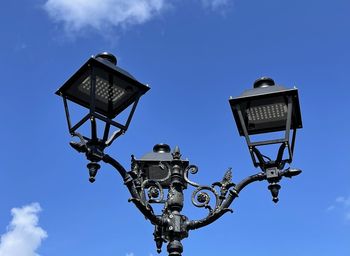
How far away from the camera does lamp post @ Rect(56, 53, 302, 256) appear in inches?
220

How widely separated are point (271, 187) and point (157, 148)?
219 centimetres

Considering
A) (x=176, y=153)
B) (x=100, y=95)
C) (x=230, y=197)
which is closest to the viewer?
(x=100, y=95)

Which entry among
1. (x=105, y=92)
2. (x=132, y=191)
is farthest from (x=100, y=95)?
(x=132, y=191)

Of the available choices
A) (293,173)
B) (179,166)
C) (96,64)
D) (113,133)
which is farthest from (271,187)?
(96,64)

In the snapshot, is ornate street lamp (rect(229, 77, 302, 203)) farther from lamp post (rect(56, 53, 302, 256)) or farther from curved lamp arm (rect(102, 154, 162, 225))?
curved lamp arm (rect(102, 154, 162, 225))

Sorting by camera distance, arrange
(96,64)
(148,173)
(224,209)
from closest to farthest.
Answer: (96,64)
(224,209)
(148,173)

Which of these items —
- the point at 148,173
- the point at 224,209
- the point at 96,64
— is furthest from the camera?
the point at 148,173

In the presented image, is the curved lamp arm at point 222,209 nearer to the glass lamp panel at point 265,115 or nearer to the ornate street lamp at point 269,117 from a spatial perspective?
the ornate street lamp at point 269,117

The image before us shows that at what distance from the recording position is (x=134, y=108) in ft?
19.2

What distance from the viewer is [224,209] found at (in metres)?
5.89

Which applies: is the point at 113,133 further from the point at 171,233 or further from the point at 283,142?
the point at 283,142

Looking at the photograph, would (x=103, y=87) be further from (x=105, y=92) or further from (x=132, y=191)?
(x=132, y=191)

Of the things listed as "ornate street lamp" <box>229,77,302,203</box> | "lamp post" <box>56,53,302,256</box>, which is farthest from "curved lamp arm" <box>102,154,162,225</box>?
"ornate street lamp" <box>229,77,302,203</box>

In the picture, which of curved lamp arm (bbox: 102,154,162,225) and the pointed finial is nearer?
curved lamp arm (bbox: 102,154,162,225)
